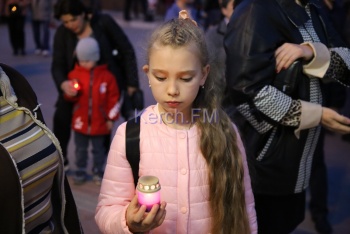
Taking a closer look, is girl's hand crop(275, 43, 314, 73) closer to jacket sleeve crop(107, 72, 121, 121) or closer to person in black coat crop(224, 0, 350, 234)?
person in black coat crop(224, 0, 350, 234)

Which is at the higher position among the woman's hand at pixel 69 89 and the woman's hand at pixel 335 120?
the woman's hand at pixel 335 120

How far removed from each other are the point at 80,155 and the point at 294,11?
3.11 m

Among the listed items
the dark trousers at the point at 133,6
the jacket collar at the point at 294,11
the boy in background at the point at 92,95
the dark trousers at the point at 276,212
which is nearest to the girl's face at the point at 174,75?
the jacket collar at the point at 294,11

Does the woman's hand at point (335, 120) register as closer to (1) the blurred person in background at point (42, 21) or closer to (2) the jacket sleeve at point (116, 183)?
(2) the jacket sleeve at point (116, 183)

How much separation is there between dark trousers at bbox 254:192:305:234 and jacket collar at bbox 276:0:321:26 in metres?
0.89

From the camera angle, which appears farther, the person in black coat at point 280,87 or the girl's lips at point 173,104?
the person in black coat at point 280,87

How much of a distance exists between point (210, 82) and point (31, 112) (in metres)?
0.69

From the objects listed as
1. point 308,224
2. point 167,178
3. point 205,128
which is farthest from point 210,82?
point 308,224

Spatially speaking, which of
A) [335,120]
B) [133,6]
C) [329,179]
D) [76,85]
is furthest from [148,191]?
[133,6]

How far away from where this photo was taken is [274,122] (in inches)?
100

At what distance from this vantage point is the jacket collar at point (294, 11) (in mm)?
2498

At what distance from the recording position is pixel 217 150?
199 centimetres

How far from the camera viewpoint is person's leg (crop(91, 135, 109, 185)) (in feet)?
16.6

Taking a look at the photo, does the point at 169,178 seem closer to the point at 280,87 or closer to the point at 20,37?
the point at 280,87
